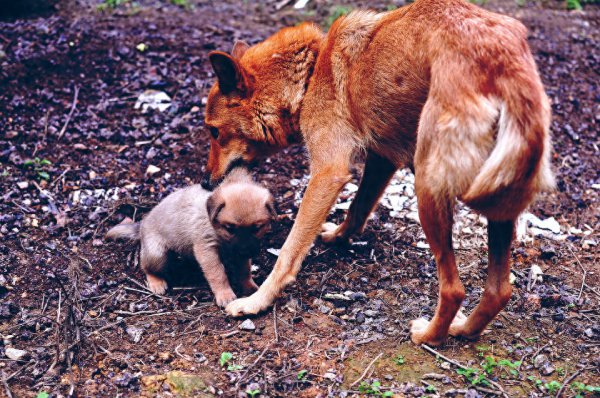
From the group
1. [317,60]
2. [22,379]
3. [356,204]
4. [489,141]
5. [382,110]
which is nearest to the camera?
[489,141]

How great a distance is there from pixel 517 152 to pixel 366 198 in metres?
2.01

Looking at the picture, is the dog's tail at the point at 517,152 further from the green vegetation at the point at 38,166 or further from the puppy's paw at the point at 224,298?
the green vegetation at the point at 38,166

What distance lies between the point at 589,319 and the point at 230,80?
324 cm

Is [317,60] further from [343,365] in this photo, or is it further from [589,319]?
[589,319]

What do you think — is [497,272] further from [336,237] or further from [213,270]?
[213,270]

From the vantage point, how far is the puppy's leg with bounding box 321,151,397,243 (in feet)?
16.3

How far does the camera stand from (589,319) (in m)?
4.36

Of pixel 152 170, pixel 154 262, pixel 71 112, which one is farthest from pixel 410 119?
pixel 71 112

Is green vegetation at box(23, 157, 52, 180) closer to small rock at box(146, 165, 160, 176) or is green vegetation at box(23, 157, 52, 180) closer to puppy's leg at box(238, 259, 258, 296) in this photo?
small rock at box(146, 165, 160, 176)

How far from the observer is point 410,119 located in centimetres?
407

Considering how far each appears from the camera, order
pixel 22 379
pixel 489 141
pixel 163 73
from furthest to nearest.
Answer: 1. pixel 163 73
2. pixel 22 379
3. pixel 489 141

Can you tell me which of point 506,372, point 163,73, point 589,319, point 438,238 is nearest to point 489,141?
point 438,238

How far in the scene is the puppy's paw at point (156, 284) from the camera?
181 inches

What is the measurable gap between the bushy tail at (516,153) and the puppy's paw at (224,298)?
6.55 ft
